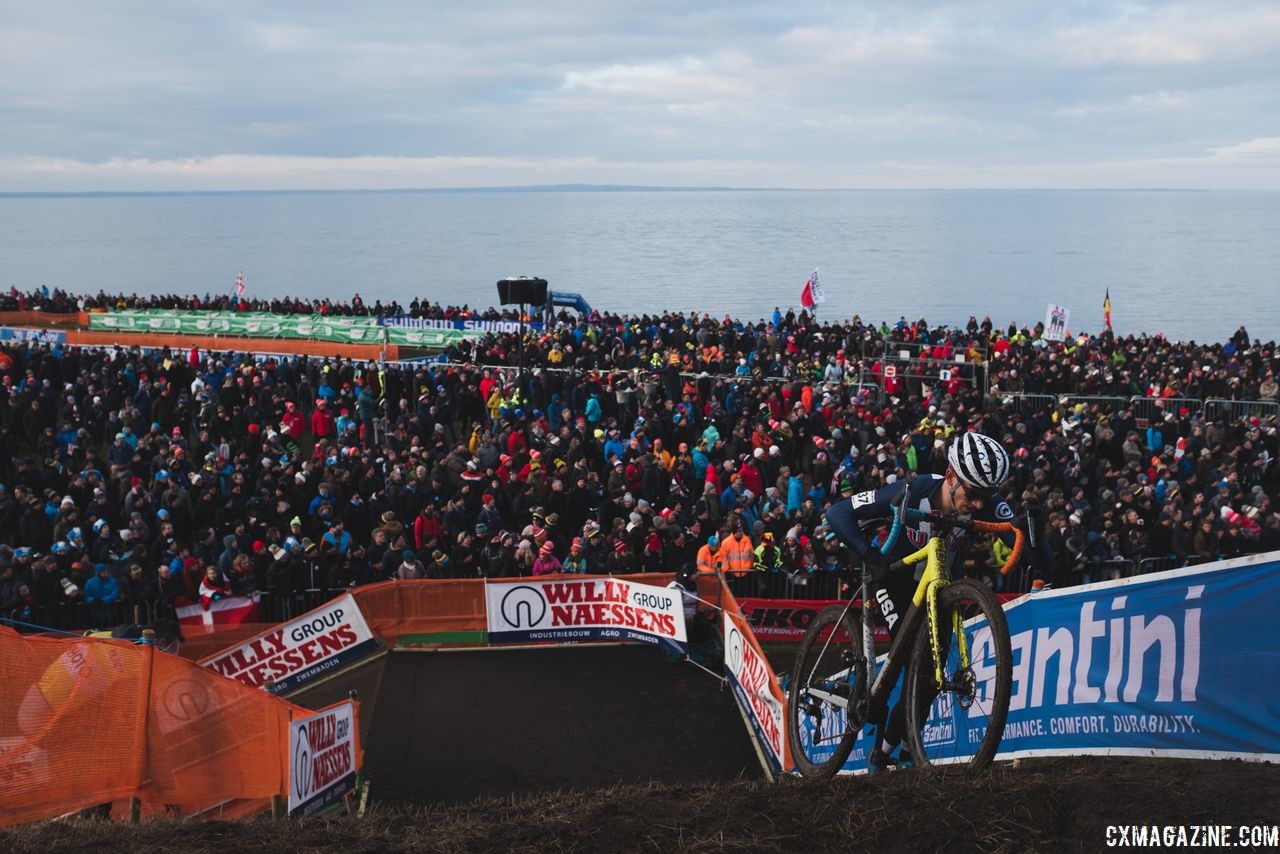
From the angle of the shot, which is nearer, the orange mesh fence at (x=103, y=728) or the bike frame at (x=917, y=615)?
the bike frame at (x=917, y=615)

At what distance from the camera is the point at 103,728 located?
889cm

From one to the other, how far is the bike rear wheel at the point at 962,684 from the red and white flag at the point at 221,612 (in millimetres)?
11053

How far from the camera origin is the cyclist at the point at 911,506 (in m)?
5.87

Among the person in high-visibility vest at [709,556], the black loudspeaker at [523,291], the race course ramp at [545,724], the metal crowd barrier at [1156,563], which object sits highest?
the black loudspeaker at [523,291]

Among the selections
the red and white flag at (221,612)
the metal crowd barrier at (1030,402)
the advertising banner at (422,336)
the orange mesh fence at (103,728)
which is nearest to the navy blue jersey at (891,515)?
the orange mesh fence at (103,728)

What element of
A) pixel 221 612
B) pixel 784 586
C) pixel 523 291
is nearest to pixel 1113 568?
pixel 784 586

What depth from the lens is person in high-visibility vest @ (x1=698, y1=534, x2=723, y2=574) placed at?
646 inches

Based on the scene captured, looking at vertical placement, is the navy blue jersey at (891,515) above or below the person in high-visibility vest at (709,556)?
above

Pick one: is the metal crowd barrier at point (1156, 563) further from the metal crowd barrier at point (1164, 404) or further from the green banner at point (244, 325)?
the green banner at point (244, 325)

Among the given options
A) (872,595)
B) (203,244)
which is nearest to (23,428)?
(872,595)

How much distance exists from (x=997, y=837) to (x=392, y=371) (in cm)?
2340

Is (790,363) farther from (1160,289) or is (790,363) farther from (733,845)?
(1160,289)

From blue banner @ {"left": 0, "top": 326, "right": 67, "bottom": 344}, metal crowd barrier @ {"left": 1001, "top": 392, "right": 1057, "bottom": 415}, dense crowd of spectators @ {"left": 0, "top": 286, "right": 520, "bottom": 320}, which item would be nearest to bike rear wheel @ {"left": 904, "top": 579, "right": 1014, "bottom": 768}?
metal crowd barrier @ {"left": 1001, "top": 392, "right": 1057, "bottom": 415}

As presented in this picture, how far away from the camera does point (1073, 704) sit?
702 cm
